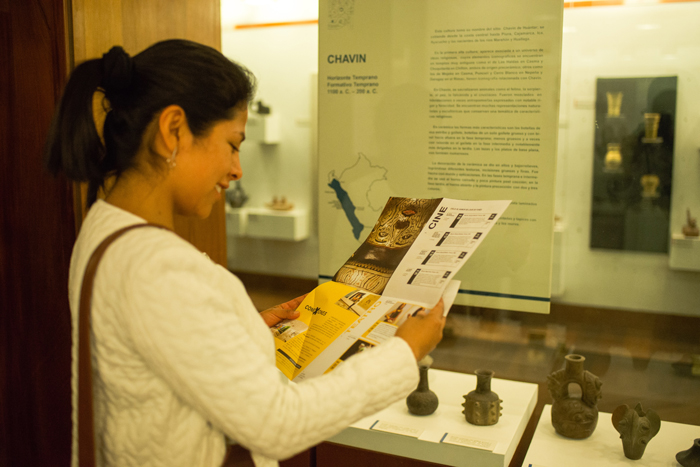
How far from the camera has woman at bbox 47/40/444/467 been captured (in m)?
0.82

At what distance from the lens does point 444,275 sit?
3.70 ft

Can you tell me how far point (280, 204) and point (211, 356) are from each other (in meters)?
4.49

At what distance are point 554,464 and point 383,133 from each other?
1282 millimetres

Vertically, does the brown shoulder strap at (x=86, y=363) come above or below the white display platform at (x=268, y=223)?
above

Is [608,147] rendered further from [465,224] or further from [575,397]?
[465,224]

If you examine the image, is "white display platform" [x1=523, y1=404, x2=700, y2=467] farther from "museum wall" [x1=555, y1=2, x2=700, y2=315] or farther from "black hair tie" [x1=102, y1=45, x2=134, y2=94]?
"black hair tie" [x1=102, y1=45, x2=134, y2=94]

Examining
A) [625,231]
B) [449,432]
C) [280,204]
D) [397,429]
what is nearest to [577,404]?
[449,432]

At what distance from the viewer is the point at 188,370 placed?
2.66ft

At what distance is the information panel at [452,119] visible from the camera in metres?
1.95

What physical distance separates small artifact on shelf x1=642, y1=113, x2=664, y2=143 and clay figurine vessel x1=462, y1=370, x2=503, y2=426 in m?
1.98

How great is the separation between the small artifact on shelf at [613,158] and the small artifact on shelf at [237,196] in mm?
2980

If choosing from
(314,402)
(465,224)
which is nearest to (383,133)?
(465,224)

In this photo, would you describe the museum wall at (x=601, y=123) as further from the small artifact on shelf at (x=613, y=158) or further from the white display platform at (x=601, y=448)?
the white display platform at (x=601, y=448)

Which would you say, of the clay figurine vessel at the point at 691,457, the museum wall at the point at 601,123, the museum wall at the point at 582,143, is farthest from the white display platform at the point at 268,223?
the clay figurine vessel at the point at 691,457
